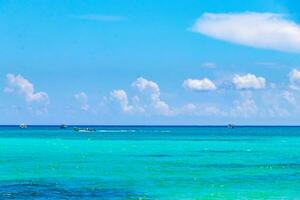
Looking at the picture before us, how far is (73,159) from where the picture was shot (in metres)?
78.9

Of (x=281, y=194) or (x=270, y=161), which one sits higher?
(x=270, y=161)

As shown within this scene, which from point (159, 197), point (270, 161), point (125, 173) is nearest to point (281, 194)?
point (159, 197)

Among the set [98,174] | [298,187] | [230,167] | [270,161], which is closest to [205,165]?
[230,167]

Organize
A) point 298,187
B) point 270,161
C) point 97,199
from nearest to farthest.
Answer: point 97,199 < point 298,187 < point 270,161

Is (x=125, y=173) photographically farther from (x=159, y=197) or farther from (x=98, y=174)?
(x=159, y=197)

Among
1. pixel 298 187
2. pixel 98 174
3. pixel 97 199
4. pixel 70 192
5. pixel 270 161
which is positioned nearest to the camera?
pixel 97 199

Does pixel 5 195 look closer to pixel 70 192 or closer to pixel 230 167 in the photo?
pixel 70 192

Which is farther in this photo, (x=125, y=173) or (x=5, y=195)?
(x=125, y=173)

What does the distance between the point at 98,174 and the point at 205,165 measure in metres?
16.1

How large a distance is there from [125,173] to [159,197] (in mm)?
17305

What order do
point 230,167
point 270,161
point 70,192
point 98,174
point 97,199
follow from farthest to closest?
point 270,161 < point 230,167 < point 98,174 < point 70,192 < point 97,199

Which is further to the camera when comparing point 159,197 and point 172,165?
point 172,165

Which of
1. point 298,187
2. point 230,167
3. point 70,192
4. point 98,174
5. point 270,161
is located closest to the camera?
point 70,192

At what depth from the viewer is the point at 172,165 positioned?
6869 cm
